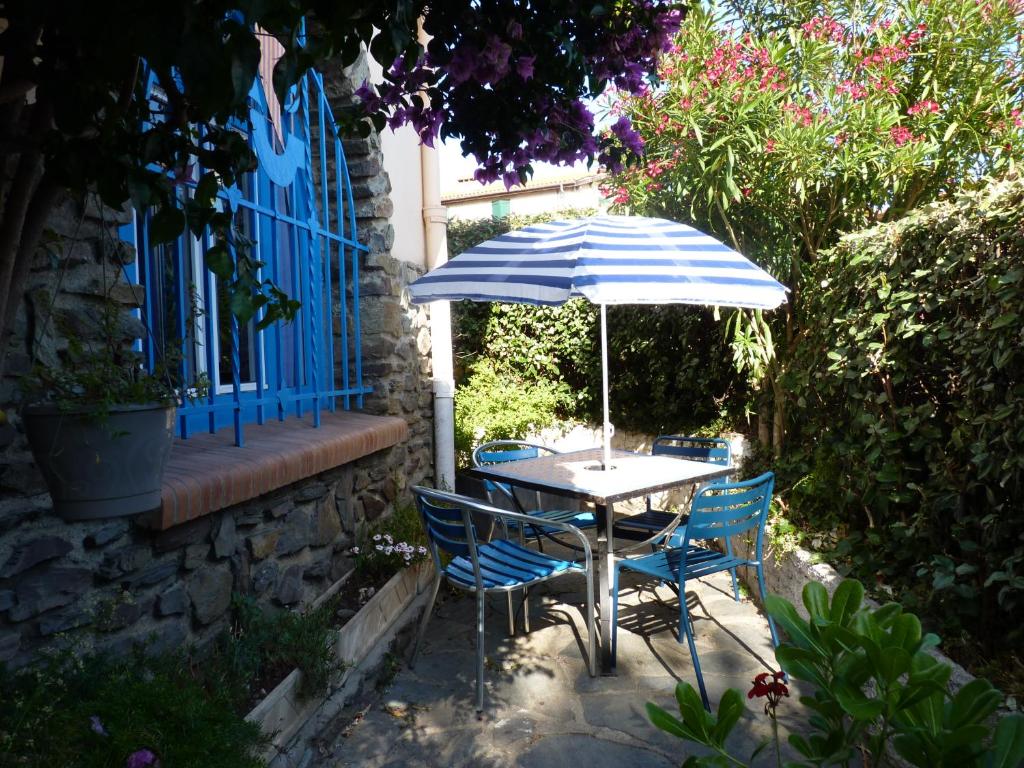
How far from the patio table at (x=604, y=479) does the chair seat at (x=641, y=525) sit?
10.9 inches

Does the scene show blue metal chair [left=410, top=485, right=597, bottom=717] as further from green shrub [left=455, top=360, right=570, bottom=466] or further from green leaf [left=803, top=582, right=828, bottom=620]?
green shrub [left=455, top=360, right=570, bottom=466]

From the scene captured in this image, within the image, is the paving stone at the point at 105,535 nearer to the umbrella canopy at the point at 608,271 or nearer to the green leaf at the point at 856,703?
the green leaf at the point at 856,703

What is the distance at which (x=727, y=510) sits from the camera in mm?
3000

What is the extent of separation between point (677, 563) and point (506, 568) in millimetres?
750

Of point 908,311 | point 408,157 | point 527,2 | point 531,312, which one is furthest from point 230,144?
point 531,312

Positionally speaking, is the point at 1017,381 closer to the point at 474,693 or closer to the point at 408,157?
the point at 474,693

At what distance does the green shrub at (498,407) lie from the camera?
19.1 ft

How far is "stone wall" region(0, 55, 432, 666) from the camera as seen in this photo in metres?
1.69

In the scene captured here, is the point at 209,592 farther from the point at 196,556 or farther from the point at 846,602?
the point at 846,602

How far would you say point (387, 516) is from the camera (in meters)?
4.14

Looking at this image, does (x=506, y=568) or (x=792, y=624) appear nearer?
(x=792, y=624)

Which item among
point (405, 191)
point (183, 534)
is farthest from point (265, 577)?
point (405, 191)

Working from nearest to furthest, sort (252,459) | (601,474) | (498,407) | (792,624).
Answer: (792,624), (252,459), (601,474), (498,407)

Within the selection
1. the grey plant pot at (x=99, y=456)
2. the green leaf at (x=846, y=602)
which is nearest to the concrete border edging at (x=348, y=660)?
the grey plant pot at (x=99, y=456)
